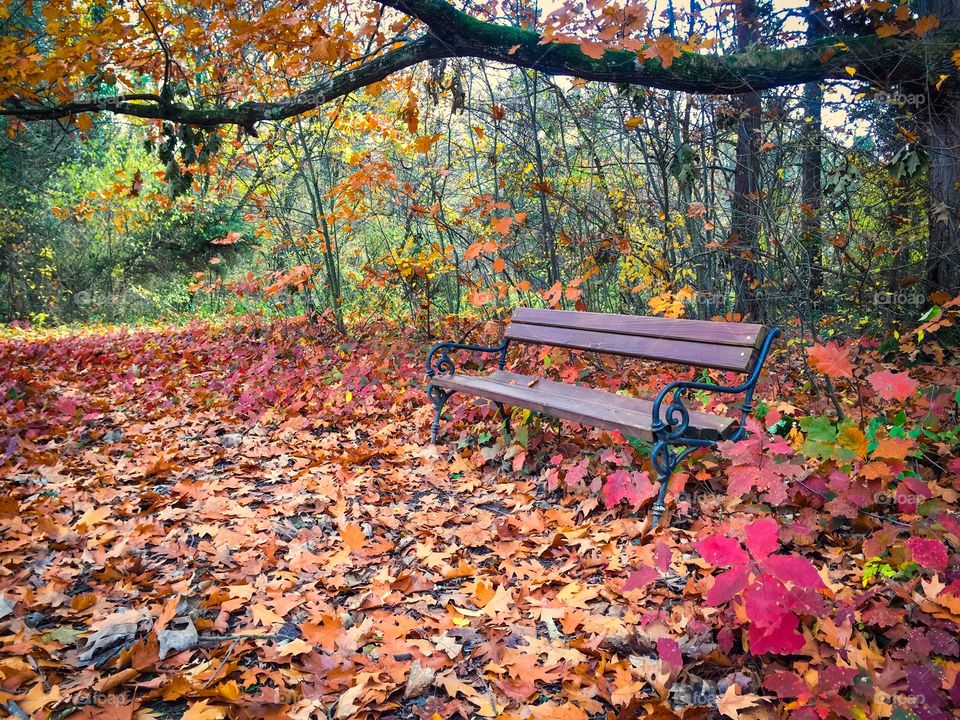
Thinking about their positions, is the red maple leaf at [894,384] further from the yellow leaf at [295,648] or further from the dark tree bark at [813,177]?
the dark tree bark at [813,177]

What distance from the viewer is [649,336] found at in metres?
3.80

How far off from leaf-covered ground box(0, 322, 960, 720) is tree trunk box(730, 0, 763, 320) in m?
1.79

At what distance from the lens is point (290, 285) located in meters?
8.52

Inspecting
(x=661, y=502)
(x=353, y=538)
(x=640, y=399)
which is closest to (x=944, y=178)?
(x=640, y=399)

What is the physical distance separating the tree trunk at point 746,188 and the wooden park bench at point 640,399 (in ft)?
6.65

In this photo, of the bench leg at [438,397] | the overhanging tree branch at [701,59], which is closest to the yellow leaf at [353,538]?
the bench leg at [438,397]

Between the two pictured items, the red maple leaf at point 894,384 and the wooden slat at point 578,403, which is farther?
the wooden slat at point 578,403

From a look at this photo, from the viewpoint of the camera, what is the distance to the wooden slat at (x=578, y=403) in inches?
123

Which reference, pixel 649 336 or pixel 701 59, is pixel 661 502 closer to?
pixel 649 336

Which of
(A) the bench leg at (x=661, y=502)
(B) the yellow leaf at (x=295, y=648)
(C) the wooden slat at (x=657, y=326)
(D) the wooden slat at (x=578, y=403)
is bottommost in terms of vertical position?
(B) the yellow leaf at (x=295, y=648)

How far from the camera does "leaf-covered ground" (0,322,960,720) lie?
1863 mm

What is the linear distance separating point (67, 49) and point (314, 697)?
18.1ft

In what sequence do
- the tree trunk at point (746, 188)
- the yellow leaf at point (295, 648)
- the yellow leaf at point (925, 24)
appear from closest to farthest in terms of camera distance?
the yellow leaf at point (295, 648)
the yellow leaf at point (925, 24)
the tree trunk at point (746, 188)

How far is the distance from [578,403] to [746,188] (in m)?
4.69
